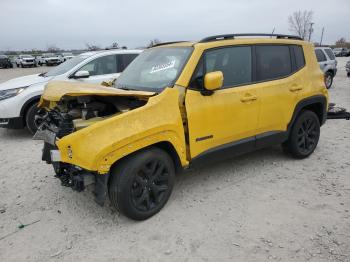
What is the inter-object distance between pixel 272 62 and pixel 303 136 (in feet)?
Result: 4.32

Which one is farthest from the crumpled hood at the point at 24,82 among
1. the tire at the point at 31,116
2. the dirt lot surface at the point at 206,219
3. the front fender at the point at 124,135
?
the front fender at the point at 124,135

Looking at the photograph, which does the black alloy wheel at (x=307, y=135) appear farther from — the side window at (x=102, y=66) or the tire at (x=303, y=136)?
the side window at (x=102, y=66)

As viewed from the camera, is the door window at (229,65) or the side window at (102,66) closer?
the door window at (229,65)

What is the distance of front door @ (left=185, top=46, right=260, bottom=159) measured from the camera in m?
3.75

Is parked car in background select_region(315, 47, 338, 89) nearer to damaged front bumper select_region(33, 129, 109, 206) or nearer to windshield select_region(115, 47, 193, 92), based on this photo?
windshield select_region(115, 47, 193, 92)

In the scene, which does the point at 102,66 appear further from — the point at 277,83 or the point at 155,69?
the point at 277,83

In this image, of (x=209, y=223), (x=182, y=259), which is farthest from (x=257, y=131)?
(x=182, y=259)

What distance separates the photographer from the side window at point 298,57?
16.1ft

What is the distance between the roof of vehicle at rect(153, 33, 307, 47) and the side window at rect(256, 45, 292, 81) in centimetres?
11

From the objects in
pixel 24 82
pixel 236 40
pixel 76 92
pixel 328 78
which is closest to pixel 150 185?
pixel 76 92

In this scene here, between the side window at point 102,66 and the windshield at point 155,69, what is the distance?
3.01 metres

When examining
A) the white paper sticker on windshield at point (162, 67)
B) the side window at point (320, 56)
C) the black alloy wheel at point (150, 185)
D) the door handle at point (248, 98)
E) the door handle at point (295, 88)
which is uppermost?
the side window at point (320, 56)

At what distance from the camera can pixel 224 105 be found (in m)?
3.94

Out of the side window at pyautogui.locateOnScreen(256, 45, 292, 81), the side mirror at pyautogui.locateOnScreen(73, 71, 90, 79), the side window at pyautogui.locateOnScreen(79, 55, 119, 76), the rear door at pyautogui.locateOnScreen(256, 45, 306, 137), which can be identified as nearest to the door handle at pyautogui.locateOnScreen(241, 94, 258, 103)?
the rear door at pyautogui.locateOnScreen(256, 45, 306, 137)
